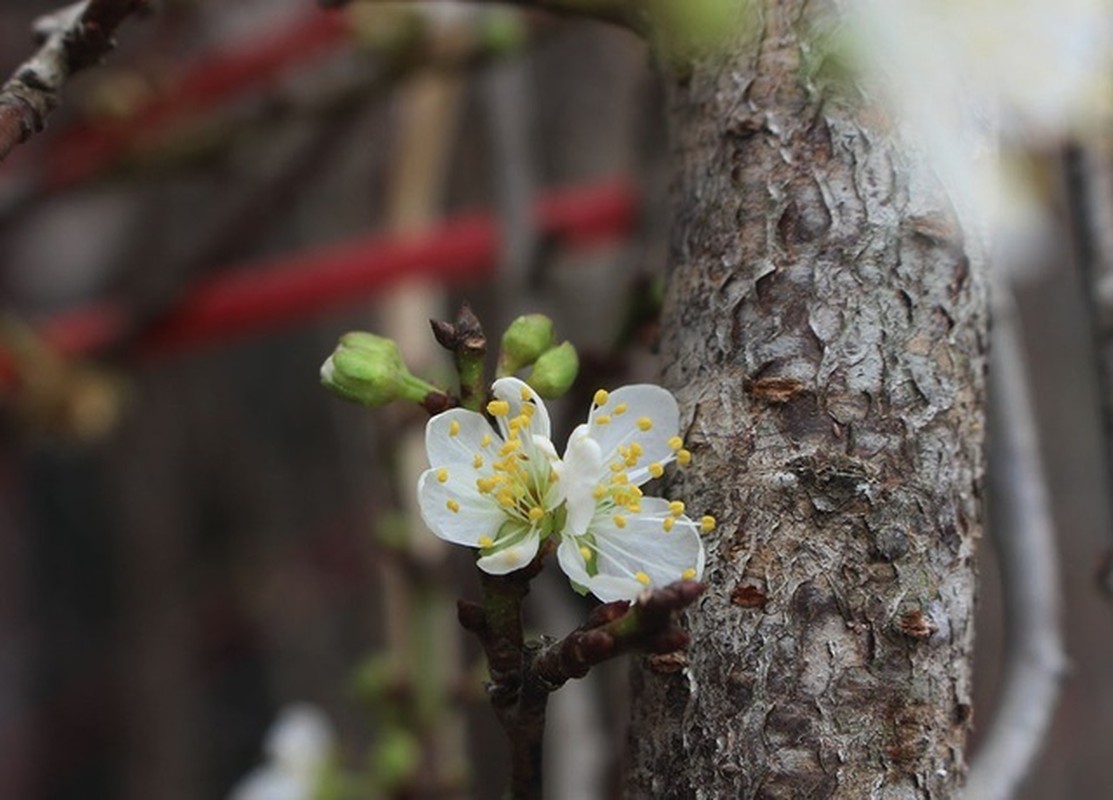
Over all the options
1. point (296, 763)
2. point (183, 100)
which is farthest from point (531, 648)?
point (183, 100)

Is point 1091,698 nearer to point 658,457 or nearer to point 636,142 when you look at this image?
point 636,142

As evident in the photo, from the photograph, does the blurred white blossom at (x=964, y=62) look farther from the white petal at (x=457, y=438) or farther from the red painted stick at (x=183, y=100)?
the red painted stick at (x=183, y=100)

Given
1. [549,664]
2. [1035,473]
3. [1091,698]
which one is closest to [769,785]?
[549,664]

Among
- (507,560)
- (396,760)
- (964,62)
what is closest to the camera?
(507,560)

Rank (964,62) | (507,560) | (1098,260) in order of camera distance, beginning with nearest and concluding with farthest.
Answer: (507,560) < (964,62) < (1098,260)

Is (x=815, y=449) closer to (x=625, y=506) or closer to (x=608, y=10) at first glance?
(x=625, y=506)

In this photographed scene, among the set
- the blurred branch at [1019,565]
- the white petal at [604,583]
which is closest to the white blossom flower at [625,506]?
the white petal at [604,583]
